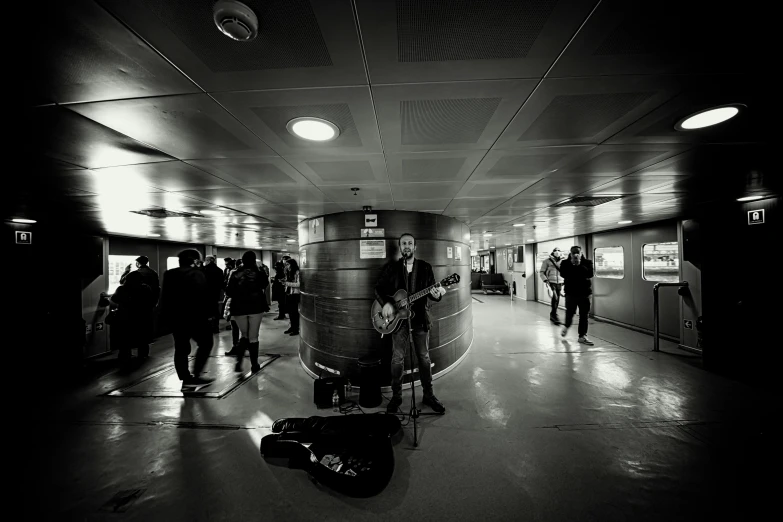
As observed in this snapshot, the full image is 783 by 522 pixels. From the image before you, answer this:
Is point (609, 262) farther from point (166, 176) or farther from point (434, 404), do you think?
point (166, 176)

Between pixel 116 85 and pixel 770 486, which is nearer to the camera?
pixel 116 85

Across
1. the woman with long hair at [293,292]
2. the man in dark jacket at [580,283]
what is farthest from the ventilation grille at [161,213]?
the man in dark jacket at [580,283]

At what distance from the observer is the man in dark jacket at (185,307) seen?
378 centimetres

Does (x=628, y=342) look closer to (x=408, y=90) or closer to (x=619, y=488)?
(x=619, y=488)

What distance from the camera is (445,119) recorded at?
1.90 meters

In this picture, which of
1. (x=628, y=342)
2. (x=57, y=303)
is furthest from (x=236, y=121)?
(x=628, y=342)

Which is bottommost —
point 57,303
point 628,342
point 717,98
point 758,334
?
point 628,342

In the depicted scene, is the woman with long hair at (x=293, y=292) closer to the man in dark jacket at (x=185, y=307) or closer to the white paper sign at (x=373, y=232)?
the man in dark jacket at (x=185, y=307)

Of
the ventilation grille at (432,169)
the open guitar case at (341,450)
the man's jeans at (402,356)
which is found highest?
the ventilation grille at (432,169)

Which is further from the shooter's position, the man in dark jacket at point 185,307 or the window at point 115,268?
the window at point 115,268

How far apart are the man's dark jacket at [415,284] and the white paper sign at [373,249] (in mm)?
670

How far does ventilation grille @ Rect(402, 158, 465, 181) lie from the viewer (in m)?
2.63

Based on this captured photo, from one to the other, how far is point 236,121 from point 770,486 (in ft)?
16.6

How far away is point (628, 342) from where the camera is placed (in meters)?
6.03
